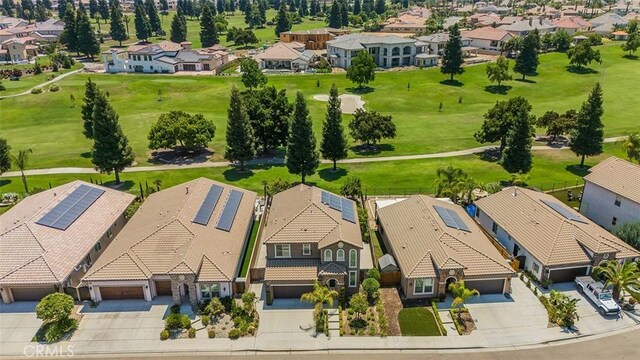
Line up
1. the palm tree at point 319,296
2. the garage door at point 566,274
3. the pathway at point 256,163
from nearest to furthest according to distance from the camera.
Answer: the palm tree at point 319,296
the garage door at point 566,274
the pathway at point 256,163

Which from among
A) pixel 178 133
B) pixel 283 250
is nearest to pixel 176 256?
pixel 283 250

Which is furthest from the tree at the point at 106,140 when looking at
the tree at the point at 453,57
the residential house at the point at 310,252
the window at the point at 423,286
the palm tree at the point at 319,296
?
the tree at the point at 453,57

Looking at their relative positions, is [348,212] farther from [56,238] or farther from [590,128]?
[590,128]

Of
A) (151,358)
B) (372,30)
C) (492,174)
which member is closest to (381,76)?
(492,174)

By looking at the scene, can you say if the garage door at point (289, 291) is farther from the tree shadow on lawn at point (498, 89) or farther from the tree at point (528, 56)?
the tree at point (528, 56)

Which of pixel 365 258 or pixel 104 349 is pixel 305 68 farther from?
pixel 104 349

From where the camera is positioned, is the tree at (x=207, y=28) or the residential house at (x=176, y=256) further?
the tree at (x=207, y=28)
